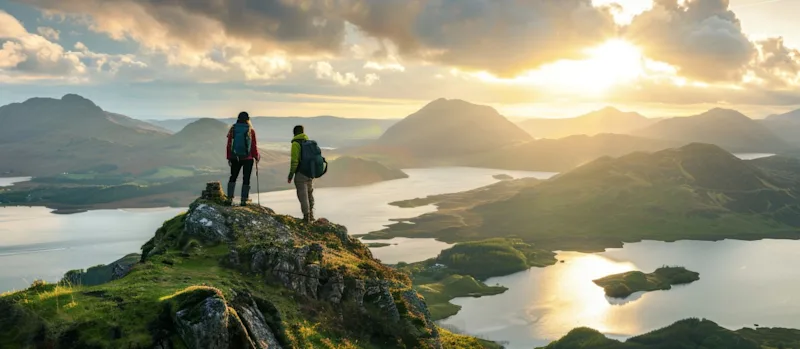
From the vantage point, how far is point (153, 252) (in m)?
23.5

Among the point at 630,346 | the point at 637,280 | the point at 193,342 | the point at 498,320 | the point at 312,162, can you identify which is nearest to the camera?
the point at 193,342

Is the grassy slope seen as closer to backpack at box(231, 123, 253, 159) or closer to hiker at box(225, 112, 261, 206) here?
hiker at box(225, 112, 261, 206)

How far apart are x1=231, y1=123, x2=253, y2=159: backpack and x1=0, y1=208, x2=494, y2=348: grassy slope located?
4.32m

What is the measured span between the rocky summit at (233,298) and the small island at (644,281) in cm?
14910

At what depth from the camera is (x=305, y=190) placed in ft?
98.4

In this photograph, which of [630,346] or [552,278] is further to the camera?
[552,278]

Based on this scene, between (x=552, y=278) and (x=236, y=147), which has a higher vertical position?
(x=236, y=147)

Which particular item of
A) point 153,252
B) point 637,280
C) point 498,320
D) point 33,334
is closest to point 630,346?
point 498,320

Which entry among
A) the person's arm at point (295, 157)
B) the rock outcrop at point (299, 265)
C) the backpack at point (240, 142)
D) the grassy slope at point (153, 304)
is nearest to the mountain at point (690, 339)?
the rock outcrop at point (299, 265)

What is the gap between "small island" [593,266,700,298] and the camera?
529ft

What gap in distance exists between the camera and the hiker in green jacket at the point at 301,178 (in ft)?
94.1

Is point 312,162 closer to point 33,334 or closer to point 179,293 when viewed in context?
point 179,293

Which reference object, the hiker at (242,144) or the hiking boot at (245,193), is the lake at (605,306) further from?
the hiker at (242,144)

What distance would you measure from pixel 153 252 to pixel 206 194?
209 inches
